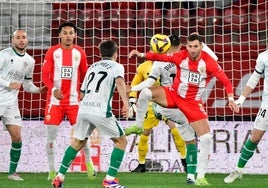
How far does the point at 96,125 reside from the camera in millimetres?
8961

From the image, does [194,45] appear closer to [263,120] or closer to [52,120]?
[263,120]

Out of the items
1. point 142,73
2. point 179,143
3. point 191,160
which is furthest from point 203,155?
point 142,73

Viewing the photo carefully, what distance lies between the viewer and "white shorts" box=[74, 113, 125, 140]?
29.2ft

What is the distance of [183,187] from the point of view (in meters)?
9.67

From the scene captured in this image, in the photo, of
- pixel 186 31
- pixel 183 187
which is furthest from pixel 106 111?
pixel 186 31

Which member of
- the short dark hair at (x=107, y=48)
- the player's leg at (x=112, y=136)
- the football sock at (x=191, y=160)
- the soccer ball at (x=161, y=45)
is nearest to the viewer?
the player's leg at (x=112, y=136)

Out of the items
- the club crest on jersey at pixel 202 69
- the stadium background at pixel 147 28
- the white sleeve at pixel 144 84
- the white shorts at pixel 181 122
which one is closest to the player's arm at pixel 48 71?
the white sleeve at pixel 144 84

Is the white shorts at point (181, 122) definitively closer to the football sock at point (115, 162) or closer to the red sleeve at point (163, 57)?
the red sleeve at point (163, 57)

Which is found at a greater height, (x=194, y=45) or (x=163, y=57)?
(x=194, y=45)

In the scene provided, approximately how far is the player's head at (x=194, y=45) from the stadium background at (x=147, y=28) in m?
3.50

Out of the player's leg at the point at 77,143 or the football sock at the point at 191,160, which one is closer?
the player's leg at the point at 77,143

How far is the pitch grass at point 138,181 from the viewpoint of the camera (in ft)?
32.5

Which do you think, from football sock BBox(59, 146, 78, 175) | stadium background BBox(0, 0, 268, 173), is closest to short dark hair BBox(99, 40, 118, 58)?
football sock BBox(59, 146, 78, 175)

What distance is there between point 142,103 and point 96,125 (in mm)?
1752
